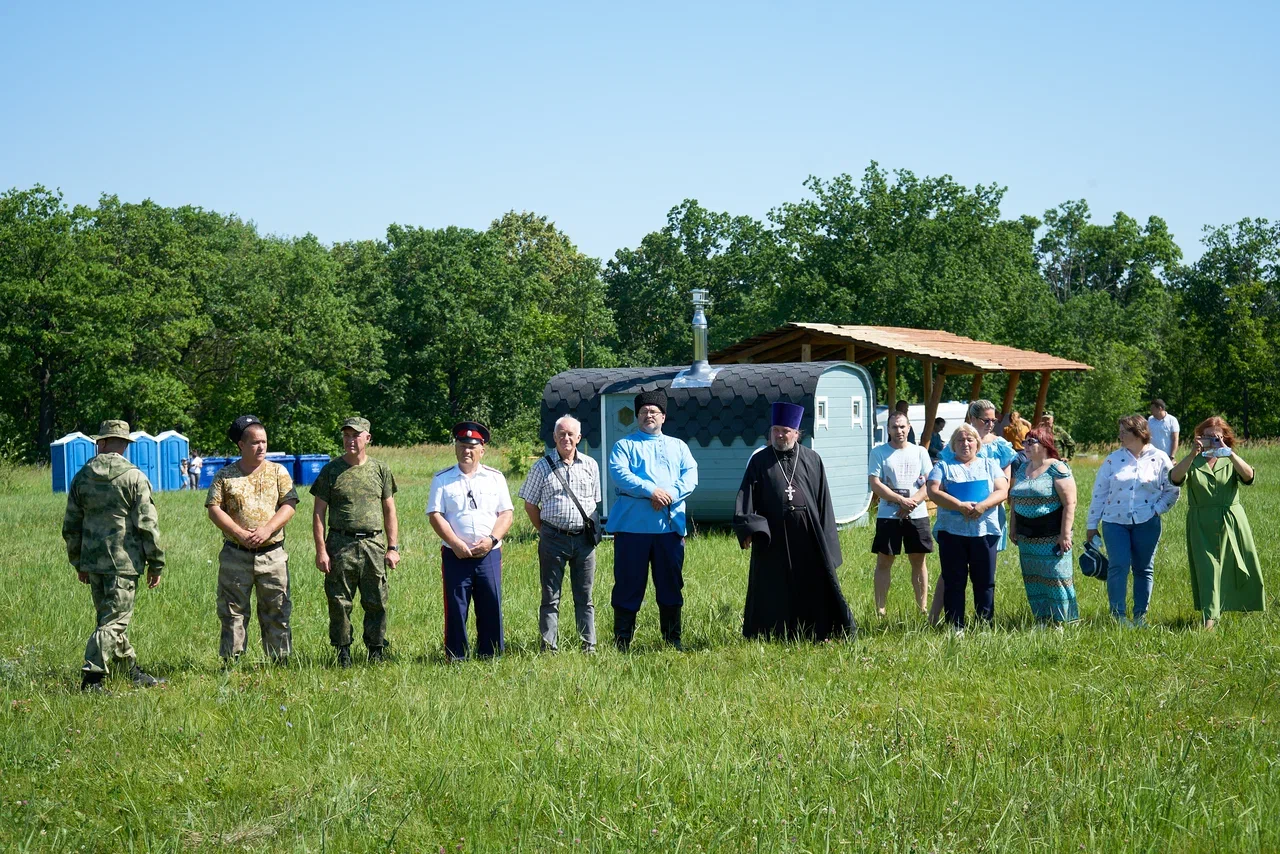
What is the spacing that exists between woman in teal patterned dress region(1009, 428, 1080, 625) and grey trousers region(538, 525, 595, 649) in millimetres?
3073

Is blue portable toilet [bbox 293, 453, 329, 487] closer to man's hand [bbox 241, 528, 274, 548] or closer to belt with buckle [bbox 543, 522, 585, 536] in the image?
man's hand [bbox 241, 528, 274, 548]

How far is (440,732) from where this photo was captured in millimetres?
5910

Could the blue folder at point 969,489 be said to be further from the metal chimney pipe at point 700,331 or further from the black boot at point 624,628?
the metal chimney pipe at point 700,331

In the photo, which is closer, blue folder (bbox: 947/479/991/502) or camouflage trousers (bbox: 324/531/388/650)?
camouflage trousers (bbox: 324/531/388/650)

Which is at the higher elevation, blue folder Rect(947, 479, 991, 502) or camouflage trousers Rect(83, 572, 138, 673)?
blue folder Rect(947, 479, 991, 502)

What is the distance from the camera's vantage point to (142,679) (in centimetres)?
759

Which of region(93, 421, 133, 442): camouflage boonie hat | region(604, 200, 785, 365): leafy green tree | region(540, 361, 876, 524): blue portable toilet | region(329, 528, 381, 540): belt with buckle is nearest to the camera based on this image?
region(93, 421, 133, 442): camouflage boonie hat

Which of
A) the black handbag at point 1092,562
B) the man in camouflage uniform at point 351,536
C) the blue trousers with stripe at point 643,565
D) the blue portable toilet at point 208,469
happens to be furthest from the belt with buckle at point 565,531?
the blue portable toilet at point 208,469

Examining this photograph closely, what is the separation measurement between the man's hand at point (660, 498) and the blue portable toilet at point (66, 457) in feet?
96.2

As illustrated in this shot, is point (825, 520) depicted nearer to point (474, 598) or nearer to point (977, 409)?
point (977, 409)

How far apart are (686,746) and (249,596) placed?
3685 mm

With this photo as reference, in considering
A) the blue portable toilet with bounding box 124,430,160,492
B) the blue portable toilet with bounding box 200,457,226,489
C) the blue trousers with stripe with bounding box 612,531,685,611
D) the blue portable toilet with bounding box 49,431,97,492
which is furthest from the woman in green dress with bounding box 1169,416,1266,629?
the blue portable toilet with bounding box 124,430,160,492

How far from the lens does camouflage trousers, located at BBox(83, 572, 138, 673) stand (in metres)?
7.44

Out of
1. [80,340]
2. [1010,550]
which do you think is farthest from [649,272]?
[1010,550]
